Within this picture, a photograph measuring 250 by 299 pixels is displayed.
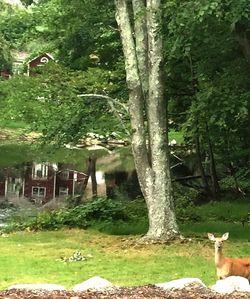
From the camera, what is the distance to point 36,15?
20.9m

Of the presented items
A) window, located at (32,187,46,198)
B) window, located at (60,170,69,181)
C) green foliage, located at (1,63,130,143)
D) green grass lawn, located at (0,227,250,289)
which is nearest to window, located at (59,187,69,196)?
window, located at (32,187,46,198)

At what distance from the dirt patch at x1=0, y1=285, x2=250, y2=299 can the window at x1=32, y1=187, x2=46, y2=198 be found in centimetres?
2222

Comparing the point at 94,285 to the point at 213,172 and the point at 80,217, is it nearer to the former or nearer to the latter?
the point at 80,217

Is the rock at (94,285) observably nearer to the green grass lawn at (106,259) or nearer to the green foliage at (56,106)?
the green grass lawn at (106,259)

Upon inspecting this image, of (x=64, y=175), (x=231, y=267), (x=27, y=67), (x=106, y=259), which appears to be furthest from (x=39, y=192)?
(x=231, y=267)

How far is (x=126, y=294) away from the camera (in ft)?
18.9

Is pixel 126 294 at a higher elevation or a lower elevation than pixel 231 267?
lower

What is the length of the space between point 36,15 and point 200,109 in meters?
8.13

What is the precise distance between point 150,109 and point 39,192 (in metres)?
17.3

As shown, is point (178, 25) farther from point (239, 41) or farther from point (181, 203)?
point (181, 203)

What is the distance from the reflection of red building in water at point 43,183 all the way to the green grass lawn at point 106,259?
43.2ft

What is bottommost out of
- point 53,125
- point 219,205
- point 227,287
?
point 227,287

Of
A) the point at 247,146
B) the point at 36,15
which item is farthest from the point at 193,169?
the point at 36,15

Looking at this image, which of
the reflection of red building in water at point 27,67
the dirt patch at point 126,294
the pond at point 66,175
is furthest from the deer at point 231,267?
the pond at point 66,175
